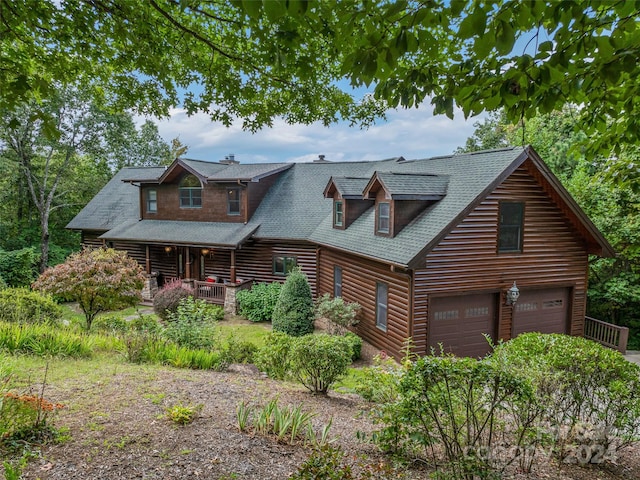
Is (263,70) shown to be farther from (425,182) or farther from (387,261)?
(425,182)

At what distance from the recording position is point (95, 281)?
11.1 m

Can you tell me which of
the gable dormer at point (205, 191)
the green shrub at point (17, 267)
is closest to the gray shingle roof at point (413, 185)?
the gable dormer at point (205, 191)

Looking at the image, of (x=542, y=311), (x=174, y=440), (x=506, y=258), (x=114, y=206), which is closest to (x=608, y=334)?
(x=542, y=311)

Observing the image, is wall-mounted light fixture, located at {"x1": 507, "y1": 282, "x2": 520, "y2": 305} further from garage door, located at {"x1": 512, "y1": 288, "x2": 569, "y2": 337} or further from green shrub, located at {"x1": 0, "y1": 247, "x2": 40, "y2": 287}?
green shrub, located at {"x1": 0, "y1": 247, "x2": 40, "y2": 287}

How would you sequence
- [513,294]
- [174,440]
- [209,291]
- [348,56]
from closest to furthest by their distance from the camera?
[348,56], [174,440], [513,294], [209,291]

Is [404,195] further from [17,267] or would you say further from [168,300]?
[17,267]

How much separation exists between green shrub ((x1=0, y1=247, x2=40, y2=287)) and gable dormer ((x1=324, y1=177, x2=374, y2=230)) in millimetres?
15074

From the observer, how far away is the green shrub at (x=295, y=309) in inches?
512

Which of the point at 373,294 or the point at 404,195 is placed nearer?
the point at 404,195

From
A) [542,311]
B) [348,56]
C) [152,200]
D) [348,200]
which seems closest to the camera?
[348,56]

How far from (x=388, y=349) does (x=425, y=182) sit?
5400 mm

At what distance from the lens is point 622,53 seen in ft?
10.2

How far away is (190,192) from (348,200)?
30.6ft

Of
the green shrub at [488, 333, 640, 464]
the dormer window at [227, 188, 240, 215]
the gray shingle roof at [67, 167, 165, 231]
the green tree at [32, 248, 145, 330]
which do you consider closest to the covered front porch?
the dormer window at [227, 188, 240, 215]
